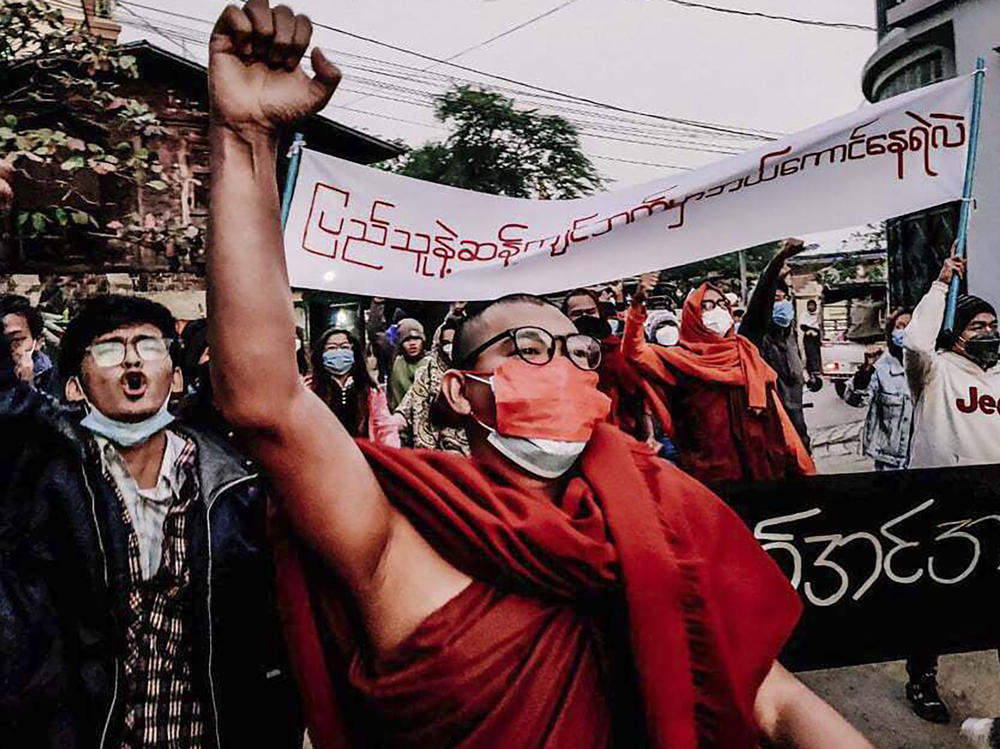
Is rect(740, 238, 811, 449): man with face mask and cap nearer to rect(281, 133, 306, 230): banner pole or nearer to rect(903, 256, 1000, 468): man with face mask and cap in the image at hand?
rect(903, 256, 1000, 468): man with face mask and cap

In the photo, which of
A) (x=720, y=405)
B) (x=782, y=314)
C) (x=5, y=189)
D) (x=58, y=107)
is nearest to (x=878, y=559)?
(x=720, y=405)

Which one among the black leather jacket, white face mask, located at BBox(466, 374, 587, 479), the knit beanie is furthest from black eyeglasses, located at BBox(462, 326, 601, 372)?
the knit beanie

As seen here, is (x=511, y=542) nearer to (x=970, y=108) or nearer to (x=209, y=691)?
(x=209, y=691)

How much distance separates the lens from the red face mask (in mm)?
1580

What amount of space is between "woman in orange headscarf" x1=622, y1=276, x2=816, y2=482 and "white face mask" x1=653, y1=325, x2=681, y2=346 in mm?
624

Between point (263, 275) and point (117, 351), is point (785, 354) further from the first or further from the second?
point (263, 275)

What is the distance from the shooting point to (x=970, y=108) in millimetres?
3229

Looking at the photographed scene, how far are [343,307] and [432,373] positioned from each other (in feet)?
38.7

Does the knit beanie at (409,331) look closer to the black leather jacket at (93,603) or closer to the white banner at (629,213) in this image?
the white banner at (629,213)

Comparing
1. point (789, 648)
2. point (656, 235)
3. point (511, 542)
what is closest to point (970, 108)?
point (656, 235)

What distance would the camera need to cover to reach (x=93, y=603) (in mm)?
1766

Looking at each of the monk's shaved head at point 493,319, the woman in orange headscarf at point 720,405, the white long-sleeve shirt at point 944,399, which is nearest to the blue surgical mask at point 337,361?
the woman in orange headscarf at point 720,405

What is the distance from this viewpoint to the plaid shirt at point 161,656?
1.79 metres

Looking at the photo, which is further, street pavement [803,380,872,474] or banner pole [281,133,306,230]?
street pavement [803,380,872,474]
